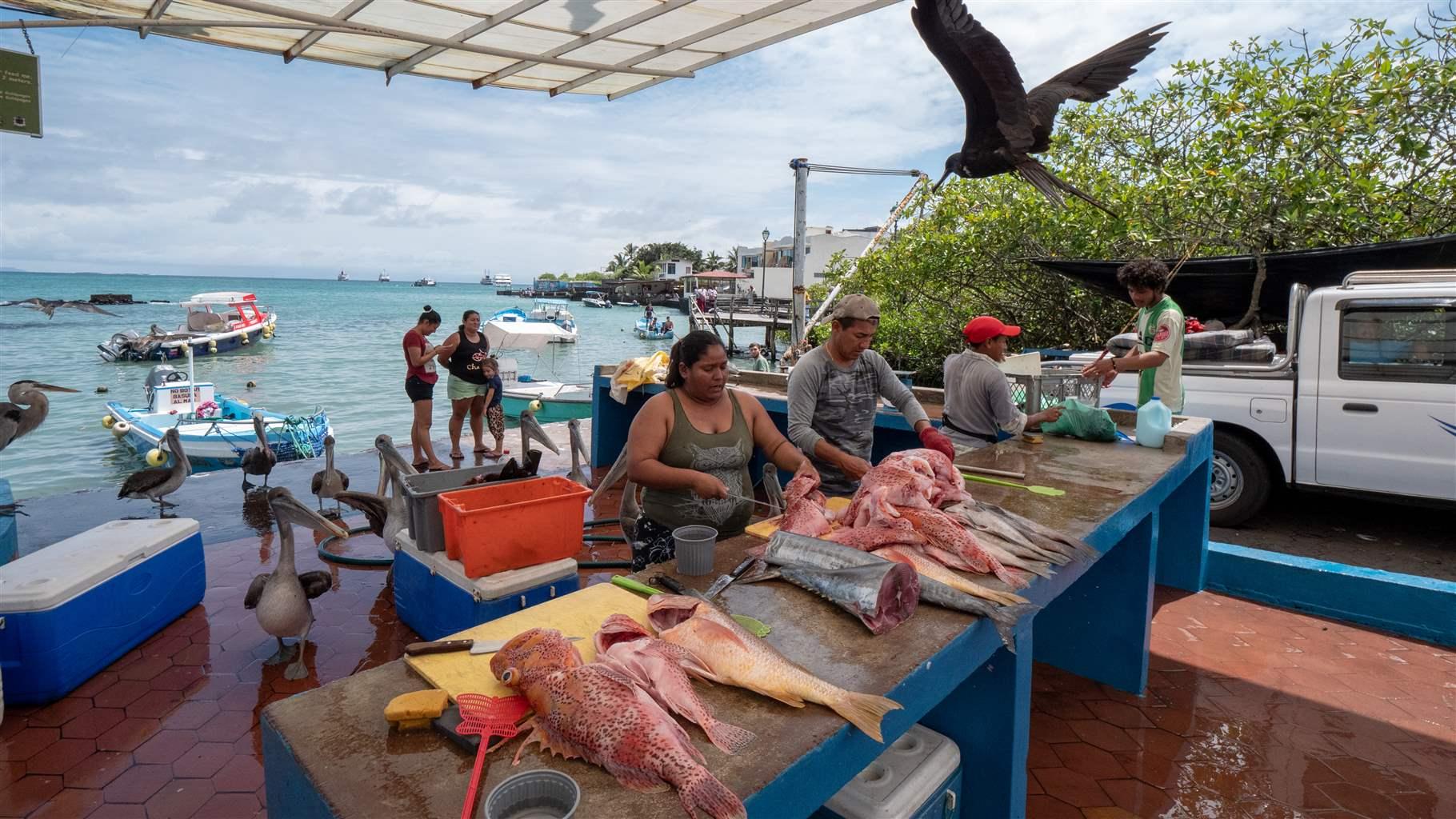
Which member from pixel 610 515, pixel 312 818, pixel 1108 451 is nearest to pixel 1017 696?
pixel 312 818

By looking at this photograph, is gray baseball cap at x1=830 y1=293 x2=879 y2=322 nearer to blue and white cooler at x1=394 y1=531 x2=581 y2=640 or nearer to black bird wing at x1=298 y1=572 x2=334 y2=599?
blue and white cooler at x1=394 y1=531 x2=581 y2=640

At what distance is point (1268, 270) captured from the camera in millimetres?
7105

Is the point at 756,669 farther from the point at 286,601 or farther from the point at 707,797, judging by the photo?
the point at 286,601

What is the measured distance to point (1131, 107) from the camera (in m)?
9.92

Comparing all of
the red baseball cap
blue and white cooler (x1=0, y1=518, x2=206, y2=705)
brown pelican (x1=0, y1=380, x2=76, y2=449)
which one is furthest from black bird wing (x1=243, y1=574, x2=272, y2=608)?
the red baseball cap

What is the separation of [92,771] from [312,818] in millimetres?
2699

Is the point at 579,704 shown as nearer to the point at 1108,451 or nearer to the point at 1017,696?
the point at 1017,696

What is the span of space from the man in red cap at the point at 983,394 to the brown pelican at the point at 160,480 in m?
6.49

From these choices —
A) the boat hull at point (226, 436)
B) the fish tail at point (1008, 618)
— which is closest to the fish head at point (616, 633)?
the fish tail at point (1008, 618)

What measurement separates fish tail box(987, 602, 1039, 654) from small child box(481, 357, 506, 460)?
763 cm

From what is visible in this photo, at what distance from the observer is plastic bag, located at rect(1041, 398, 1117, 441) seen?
4.25 metres

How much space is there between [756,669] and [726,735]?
0.19m

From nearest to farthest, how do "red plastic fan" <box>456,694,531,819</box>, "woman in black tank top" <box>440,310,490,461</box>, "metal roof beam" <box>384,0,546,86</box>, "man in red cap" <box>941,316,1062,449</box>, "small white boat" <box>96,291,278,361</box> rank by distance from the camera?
"red plastic fan" <box>456,694,531,819</box> → "man in red cap" <box>941,316,1062,449</box> → "metal roof beam" <box>384,0,546,86</box> → "woman in black tank top" <box>440,310,490,461</box> → "small white boat" <box>96,291,278,361</box>

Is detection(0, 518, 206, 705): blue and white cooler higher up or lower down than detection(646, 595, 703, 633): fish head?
lower down
